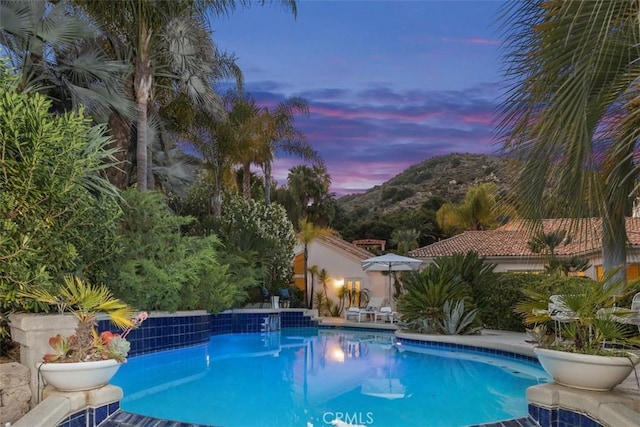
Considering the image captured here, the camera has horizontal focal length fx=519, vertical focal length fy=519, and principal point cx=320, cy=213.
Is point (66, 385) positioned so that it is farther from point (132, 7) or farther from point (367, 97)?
point (367, 97)

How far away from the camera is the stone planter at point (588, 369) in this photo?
4.34m

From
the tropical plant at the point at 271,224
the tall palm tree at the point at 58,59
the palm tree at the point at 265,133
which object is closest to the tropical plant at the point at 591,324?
the tall palm tree at the point at 58,59

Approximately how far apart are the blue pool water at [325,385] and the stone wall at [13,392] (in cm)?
194

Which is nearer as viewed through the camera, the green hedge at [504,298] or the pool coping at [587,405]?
the pool coping at [587,405]

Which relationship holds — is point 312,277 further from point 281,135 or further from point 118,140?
point 118,140

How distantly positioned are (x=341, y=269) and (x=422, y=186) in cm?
3540

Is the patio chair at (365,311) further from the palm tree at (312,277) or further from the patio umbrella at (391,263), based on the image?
the palm tree at (312,277)

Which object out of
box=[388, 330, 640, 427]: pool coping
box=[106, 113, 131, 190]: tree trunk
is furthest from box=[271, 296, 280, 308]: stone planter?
box=[388, 330, 640, 427]: pool coping

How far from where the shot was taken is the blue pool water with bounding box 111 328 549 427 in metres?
6.63

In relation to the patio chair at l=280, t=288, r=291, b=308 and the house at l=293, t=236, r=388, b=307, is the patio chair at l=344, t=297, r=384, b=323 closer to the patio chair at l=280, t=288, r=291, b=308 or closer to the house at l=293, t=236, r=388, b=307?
the patio chair at l=280, t=288, r=291, b=308

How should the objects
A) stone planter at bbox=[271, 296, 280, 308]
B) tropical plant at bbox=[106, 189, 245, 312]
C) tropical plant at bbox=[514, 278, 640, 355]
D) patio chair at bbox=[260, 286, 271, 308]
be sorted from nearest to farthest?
tropical plant at bbox=[514, 278, 640, 355]
tropical plant at bbox=[106, 189, 245, 312]
stone planter at bbox=[271, 296, 280, 308]
patio chair at bbox=[260, 286, 271, 308]

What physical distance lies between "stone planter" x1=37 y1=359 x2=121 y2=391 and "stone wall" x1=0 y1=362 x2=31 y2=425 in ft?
0.68

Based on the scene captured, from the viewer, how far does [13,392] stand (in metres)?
4.80

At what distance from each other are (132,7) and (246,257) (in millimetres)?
8424
